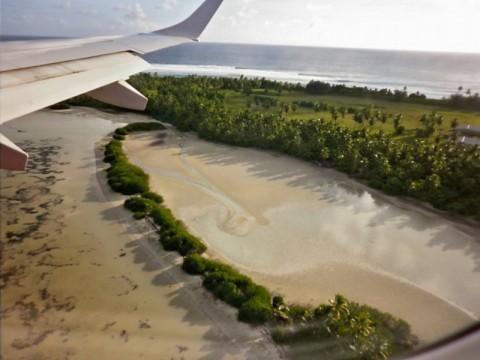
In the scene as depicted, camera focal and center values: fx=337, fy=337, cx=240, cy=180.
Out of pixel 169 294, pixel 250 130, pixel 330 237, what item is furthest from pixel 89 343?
pixel 250 130

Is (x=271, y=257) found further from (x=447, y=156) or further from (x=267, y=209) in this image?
(x=447, y=156)

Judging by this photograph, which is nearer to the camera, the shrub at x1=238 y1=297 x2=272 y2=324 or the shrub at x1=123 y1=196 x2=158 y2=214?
the shrub at x1=238 y1=297 x2=272 y2=324

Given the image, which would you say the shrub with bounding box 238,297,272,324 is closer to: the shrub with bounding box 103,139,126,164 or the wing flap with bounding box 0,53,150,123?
the wing flap with bounding box 0,53,150,123

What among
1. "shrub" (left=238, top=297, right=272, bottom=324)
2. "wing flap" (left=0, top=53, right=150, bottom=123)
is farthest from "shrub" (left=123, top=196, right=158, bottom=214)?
"wing flap" (left=0, top=53, right=150, bottom=123)

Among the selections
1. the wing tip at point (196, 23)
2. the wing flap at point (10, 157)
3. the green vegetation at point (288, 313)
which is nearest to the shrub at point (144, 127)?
the green vegetation at point (288, 313)

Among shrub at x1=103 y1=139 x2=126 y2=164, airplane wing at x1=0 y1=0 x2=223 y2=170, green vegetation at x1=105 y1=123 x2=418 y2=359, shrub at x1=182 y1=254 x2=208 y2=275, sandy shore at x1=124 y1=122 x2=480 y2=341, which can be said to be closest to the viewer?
airplane wing at x1=0 y1=0 x2=223 y2=170

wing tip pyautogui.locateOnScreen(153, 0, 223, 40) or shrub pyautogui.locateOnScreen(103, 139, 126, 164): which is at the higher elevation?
wing tip pyautogui.locateOnScreen(153, 0, 223, 40)
